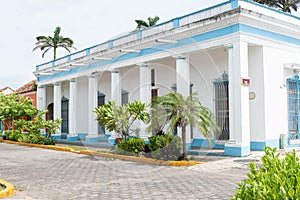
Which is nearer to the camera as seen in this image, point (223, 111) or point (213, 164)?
point (213, 164)

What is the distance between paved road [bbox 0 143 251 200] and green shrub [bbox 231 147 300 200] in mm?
3377

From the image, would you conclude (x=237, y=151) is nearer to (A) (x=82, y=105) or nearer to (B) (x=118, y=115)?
(B) (x=118, y=115)

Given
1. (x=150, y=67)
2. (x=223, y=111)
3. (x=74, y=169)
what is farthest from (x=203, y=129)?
(x=150, y=67)

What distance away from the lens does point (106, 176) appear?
26.4ft

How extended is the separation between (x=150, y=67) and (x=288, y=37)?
532 centimetres

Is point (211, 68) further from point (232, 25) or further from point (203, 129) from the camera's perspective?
point (203, 129)

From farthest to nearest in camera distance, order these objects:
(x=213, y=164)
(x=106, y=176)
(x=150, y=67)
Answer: (x=150, y=67) < (x=213, y=164) < (x=106, y=176)

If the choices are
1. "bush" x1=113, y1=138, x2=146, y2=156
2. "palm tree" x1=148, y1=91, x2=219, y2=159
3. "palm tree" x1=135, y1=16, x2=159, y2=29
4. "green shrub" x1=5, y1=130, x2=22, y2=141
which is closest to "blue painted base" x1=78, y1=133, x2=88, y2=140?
"green shrub" x1=5, y1=130, x2=22, y2=141

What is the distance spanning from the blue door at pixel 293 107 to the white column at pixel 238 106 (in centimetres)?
269

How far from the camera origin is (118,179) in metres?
7.66

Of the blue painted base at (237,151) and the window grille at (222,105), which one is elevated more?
the window grille at (222,105)

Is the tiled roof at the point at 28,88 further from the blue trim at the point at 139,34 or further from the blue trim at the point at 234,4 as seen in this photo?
the blue trim at the point at 234,4

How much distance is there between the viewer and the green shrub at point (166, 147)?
9962 mm

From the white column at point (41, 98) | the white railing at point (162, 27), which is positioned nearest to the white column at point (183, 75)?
the white railing at point (162, 27)
